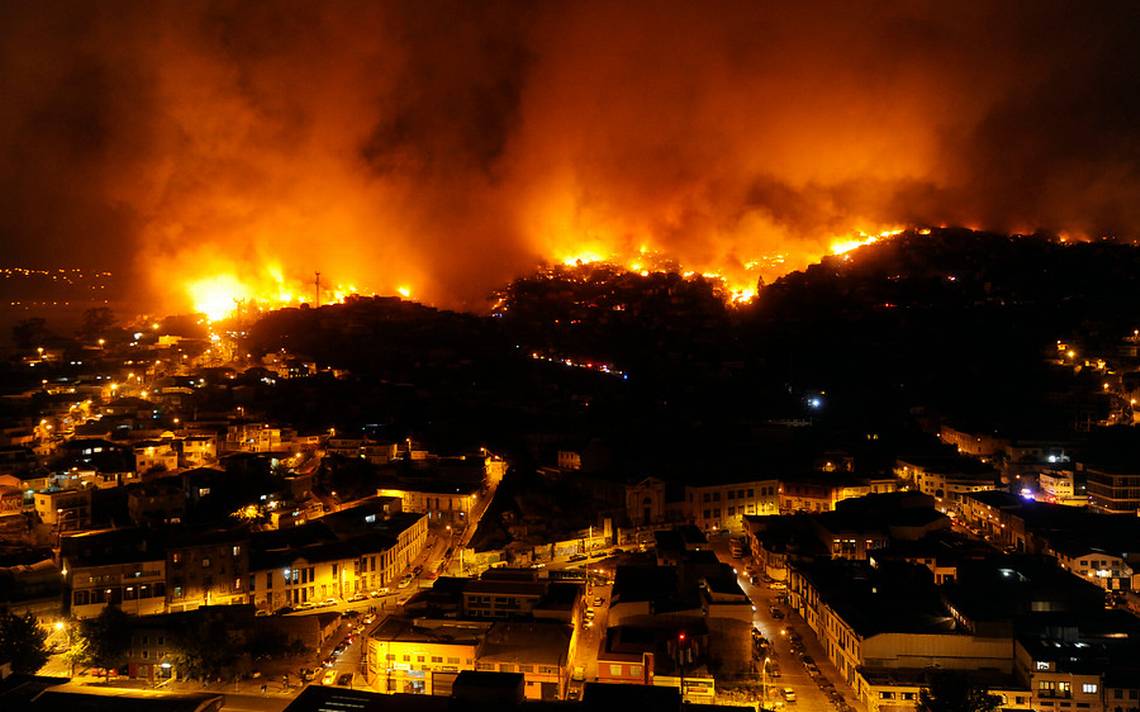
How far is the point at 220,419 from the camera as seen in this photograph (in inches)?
687

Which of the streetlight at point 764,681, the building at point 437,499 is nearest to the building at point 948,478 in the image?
the streetlight at point 764,681

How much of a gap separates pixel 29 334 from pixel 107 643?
23.3 m

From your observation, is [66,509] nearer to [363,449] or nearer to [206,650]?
[206,650]

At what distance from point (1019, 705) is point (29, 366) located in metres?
24.7

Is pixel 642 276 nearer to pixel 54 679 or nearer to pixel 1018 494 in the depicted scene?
pixel 1018 494

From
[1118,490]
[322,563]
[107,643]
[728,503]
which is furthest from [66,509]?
[1118,490]

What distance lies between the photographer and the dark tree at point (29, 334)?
26583 mm

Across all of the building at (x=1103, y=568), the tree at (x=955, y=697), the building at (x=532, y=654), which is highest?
the building at (x=1103, y=568)

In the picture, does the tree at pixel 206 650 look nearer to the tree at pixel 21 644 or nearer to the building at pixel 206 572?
the tree at pixel 21 644

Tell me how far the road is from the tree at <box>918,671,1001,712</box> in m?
0.69

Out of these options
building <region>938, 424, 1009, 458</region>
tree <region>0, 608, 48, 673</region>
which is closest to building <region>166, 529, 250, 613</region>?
tree <region>0, 608, 48, 673</region>

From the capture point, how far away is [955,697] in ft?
23.2

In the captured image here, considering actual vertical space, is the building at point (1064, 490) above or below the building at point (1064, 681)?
above

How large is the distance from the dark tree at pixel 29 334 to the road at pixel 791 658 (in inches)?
984
